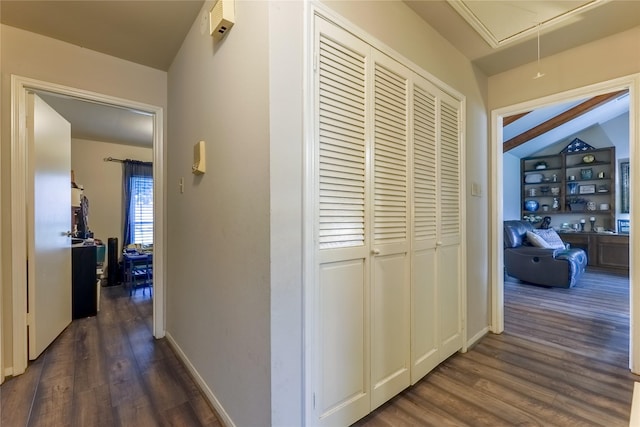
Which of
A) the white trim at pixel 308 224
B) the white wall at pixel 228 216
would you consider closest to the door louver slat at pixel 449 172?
the white trim at pixel 308 224

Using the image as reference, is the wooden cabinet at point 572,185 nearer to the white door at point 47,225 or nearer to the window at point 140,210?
the window at point 140,210

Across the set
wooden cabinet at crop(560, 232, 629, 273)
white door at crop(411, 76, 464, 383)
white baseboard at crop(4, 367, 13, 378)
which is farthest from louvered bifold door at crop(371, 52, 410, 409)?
wooden cabinet at crop(560, 232, 629, 273)

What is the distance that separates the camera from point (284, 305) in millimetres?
1217

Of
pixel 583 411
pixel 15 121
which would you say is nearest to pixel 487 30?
pixel 583 411

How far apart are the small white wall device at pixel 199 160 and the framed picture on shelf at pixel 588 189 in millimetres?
7782

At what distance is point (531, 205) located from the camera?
6.80 m

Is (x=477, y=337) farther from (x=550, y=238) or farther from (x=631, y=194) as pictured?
(x=550, y=238)

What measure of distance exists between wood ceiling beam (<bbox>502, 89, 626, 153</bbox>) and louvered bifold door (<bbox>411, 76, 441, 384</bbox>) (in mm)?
3686

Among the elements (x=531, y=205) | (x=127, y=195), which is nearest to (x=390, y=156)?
(x=127, y=195)

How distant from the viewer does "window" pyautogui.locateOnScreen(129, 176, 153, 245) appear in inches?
200

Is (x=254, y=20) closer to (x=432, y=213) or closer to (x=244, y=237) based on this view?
(x=244, y=237)

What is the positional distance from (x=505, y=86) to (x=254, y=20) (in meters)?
2.53

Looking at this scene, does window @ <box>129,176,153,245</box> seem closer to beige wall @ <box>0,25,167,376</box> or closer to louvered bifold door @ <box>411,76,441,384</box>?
beige wall @ <box>0,25,167,376</box>

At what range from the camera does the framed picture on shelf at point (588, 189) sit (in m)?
6.04
